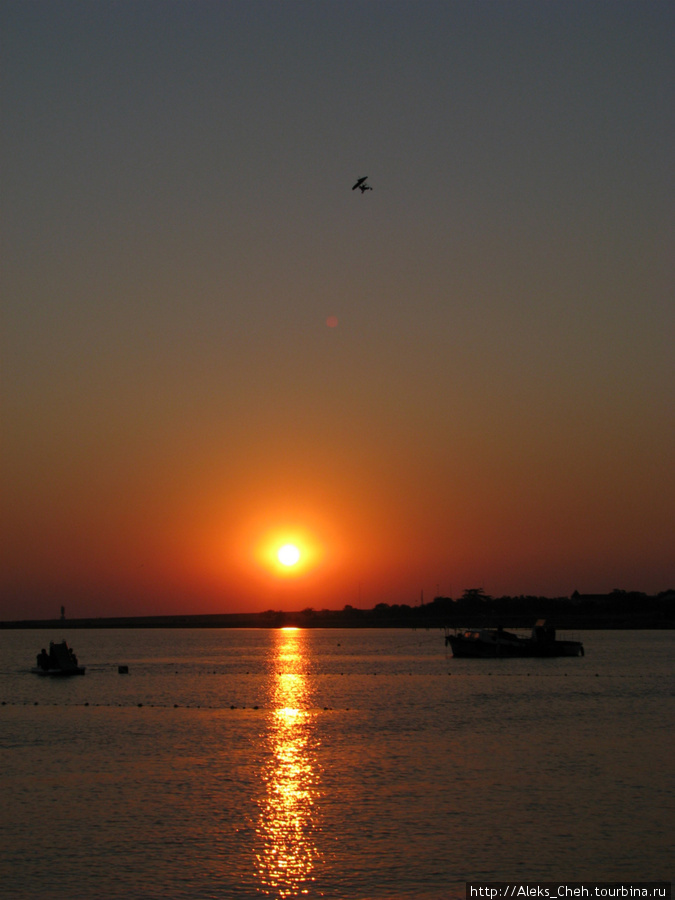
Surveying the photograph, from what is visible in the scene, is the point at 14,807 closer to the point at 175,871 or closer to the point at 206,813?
the point at 206,813

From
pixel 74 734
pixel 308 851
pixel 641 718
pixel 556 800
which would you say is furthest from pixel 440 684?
pixel 308 851

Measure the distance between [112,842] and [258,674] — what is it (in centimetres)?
8343

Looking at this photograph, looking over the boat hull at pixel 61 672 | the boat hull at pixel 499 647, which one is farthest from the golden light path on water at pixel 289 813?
the boat hull at pixel 499 647

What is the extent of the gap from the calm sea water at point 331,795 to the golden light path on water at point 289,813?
9 centimetres

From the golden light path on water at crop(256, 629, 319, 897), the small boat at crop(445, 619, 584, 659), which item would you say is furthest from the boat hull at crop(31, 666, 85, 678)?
the small boat at crop(445, 619, 584, 659)

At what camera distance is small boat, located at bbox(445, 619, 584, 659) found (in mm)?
121688

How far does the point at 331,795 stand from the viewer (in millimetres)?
34969

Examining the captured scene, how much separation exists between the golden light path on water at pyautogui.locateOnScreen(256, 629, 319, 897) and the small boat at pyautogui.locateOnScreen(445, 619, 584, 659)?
65.5 metres

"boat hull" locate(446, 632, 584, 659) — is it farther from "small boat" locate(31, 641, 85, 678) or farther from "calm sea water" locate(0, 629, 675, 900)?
"small boat" locate(31, 641, 85, 678)

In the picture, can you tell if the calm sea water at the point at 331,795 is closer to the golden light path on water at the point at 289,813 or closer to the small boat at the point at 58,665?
the golden light path on water at the point at 289,813

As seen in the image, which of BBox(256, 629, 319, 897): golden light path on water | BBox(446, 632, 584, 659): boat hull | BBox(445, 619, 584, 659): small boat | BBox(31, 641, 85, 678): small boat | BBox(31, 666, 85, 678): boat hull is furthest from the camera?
BBox(445, 619, 584, 659): small boat

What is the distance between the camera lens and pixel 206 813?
32250 millimetres

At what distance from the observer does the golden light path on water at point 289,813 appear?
83.0 ft

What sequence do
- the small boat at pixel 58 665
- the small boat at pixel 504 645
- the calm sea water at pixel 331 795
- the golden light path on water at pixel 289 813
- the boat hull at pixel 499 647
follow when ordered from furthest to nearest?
the small boat at pixel 504 645 < the boat hull at pixel 499 647 < the small boat at pixel 58 665 < the calm sea water at pixel 331 795 < the golden light path on water at pixel 289 813
